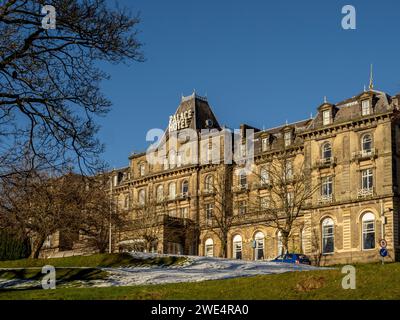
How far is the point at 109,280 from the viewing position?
31.4m

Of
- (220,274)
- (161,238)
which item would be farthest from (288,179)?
(220,274)

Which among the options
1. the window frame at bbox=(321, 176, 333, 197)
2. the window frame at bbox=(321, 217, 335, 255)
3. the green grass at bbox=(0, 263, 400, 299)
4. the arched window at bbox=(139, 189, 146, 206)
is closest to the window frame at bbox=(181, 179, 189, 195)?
the arched window at bbox=(139, 189, 146, 206)

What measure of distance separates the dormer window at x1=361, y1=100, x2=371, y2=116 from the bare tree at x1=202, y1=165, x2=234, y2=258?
15822mm

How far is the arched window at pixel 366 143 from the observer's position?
67500mm

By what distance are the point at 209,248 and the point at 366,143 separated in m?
22.7

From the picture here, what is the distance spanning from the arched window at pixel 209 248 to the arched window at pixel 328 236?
16077 mm

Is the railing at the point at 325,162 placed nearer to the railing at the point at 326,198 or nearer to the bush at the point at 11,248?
the railing at the point at 326,198

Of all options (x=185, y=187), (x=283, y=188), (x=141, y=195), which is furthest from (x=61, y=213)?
(x=141, y=195)

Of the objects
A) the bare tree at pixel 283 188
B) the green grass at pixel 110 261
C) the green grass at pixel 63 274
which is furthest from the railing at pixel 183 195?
the green grass at pixel 63 274

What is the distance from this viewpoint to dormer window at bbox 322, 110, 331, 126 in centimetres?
7106

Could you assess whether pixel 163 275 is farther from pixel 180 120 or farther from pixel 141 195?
pixel 180 120

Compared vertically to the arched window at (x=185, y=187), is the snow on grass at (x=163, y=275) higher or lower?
lower

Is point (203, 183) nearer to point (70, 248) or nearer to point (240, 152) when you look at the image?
point (240, 152)

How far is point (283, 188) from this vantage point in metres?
70.2
